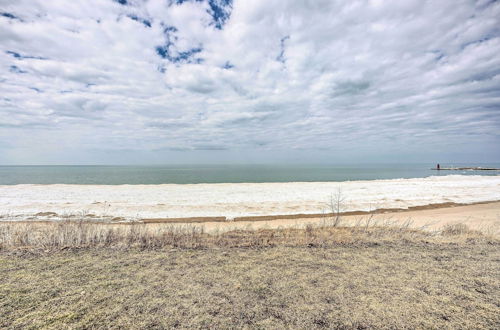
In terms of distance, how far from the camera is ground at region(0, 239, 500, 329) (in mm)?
3588

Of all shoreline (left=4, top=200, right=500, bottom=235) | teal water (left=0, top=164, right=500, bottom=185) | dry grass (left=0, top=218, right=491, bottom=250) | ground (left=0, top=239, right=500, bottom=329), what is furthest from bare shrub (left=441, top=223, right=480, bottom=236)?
teal water (left=0, top=164, right=500, bottom=185)

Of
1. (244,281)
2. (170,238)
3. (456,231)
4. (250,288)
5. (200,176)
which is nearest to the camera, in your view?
(250,288)

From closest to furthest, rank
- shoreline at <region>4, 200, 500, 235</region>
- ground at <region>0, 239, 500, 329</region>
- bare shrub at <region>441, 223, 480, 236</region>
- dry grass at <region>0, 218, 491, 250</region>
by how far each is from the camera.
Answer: ground at <region>0, 239, 500, 329</region>, dry grass at <region>0, 218, 491, 250</region>, bare shrub at <region>441, 223, 480, 236</region>, shoreline at <region>4, 200, 500, 235</region>

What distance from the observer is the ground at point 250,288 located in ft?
11.8

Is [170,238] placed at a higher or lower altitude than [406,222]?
higher

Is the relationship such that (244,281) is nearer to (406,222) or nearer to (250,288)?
(250,288)

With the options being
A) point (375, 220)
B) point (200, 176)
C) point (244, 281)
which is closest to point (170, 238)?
point (244, 281)

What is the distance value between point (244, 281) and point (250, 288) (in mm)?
279

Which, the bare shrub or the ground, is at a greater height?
the ground

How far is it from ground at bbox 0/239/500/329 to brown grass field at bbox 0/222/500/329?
20mm

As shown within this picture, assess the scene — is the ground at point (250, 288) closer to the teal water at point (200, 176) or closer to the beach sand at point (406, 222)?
the beach sand at point (406, 222)

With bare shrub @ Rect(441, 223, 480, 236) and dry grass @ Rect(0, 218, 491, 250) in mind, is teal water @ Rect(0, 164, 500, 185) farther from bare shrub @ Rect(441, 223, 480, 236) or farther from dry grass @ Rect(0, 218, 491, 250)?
bare shrub @ Rect(441, 223, 480, 236)

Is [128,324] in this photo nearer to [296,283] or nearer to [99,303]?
[99,303]

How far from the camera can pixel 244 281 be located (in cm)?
475
